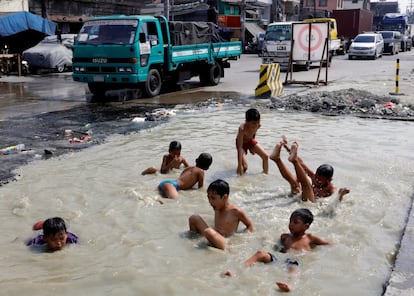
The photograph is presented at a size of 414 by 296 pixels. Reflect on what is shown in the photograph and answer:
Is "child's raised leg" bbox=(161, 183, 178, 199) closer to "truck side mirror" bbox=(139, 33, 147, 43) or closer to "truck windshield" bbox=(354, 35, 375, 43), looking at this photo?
"truck side mirror" bbox=(139, 33, 147, 43)

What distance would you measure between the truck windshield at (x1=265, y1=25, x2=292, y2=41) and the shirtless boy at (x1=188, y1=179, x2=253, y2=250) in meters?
20.2

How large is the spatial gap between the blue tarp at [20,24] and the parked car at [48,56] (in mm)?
830

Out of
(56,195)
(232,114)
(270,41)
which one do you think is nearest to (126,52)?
(232,114)

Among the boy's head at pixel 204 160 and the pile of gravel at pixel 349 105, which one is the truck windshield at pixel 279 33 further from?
the boy's head at pixel 204 160

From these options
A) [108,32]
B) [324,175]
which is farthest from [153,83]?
[324,175]

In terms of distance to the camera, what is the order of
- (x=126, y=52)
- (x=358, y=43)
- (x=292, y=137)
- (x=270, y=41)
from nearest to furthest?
(x=292, y=137)
(x=126, y=52)
(x=270, y=41)
(x=358, y=43)

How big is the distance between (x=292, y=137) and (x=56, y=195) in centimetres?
497

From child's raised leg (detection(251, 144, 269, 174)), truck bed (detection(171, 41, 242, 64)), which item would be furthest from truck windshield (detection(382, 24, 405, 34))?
child's raised leg (detection(251, 144, 269, 174))

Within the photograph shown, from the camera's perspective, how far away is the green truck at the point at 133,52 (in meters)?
13.9

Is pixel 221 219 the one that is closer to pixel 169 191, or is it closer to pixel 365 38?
pixel 169 191

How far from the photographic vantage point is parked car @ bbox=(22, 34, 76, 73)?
23672 millimetres

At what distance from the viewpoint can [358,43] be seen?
33.3 meters

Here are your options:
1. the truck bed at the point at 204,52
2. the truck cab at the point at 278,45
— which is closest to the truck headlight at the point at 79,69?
the truck bed at the point at 204,52

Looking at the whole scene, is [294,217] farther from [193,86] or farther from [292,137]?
[193,86]
